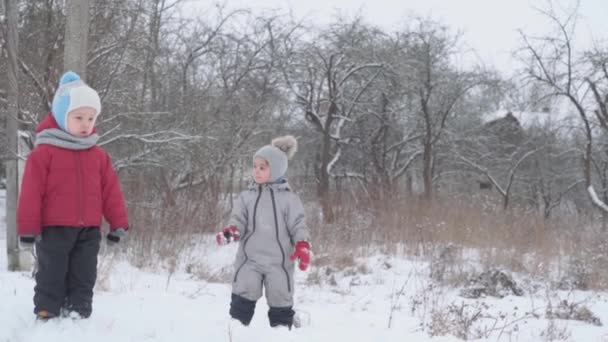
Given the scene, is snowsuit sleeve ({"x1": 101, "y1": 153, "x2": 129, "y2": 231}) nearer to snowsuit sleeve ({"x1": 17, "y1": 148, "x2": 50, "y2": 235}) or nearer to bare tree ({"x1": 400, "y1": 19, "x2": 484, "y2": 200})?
snowsuit sleeve ({"x1": 17, "y1": 148, "x2": 50, "y2": 235})

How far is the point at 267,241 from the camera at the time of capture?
146 inches

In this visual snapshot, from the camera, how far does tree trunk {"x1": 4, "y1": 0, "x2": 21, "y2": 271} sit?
5878 millimetres

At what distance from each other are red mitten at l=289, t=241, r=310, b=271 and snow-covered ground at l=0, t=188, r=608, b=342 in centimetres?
40

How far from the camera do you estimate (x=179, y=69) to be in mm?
12492

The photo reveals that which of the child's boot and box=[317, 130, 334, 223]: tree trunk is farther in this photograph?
box=[317, 130, 334, 223]: tree trunk

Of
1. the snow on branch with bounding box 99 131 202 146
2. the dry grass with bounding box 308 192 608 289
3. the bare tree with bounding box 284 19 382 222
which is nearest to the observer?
the snow on branch with bounding box 99 131 202 146

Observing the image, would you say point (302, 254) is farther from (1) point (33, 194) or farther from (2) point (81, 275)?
(1) point (33, 194)

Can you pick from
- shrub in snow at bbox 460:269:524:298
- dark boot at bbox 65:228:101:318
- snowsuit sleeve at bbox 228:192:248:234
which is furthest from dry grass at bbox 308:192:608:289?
dark boot at bbox 65:228:101:318

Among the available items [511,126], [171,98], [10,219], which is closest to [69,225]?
[10,219]

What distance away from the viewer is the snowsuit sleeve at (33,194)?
2989 millimetres

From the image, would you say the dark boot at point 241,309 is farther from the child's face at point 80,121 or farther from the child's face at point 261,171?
the child's face at point 80,121

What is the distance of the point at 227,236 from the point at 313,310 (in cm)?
240

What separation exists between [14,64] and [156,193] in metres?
4.91

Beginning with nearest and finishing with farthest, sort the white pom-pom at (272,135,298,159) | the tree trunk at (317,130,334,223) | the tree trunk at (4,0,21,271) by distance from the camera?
the white pom-pom at (272,135,298,159) → the tree trunk at (4,0,21,271) → the tree trunk at (317,130,334,223)
